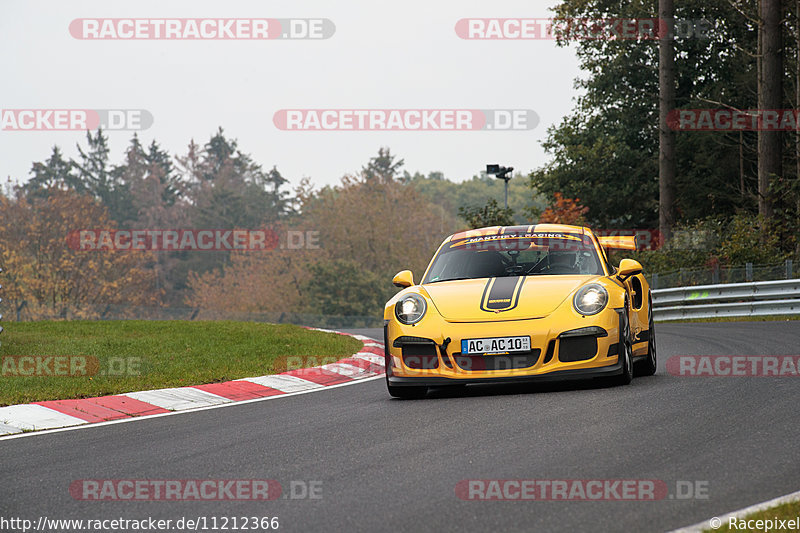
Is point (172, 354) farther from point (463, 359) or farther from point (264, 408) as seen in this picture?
point (463, 359)

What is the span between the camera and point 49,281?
61844mm

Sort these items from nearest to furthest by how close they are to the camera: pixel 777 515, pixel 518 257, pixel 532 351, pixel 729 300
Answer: pixel 777 515, pixel 532 351, pixel 518 257, pixel 729 300

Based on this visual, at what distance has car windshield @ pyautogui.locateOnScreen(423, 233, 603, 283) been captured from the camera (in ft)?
29.7

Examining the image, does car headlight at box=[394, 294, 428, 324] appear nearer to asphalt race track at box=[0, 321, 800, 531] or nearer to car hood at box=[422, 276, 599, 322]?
car hood at box=[422, 276, 599, 322]

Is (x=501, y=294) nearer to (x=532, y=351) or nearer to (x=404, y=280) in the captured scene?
(x=532, y=351)

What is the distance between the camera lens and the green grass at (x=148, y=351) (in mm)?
9867

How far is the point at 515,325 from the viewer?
788cm

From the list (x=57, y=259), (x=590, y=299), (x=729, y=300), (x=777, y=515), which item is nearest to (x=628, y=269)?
(x=590, y=299)

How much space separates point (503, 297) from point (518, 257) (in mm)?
1166

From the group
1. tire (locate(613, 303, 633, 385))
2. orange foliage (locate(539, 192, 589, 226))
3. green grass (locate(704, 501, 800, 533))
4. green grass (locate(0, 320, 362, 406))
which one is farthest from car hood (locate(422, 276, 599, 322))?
orange foliage (locate(539, 192, 589, 226))

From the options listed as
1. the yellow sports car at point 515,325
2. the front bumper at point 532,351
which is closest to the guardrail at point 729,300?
the yellow sports car at point 515,325

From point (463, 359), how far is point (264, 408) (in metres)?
1.78

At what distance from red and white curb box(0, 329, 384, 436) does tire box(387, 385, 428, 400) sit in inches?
65.8

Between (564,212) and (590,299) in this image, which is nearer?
(590,299)
